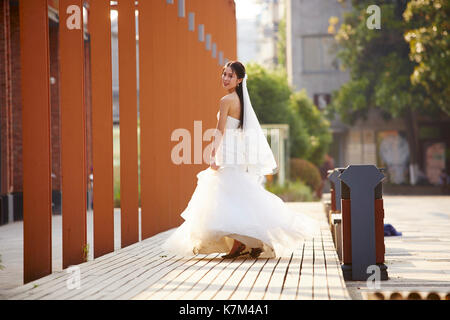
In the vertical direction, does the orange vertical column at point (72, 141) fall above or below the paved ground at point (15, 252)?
above

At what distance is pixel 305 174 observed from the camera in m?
28.8

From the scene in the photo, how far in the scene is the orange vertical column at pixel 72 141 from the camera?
300 inches

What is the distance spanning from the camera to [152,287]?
5922 mm

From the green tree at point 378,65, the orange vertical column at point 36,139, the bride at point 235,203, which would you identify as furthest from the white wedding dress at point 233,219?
the green tree at point 378,65

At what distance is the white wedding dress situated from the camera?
310 inches

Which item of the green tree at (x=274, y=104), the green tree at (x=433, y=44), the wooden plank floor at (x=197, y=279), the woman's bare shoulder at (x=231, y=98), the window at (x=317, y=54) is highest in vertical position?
the window at (x=317, y=54)

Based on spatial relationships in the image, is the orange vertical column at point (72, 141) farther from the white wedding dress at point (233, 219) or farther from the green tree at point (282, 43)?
the green tree at point (282, 43)

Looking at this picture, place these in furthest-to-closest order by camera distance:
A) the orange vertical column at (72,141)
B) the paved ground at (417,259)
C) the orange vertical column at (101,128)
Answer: the orange vertical column at (101,128)
the orange vertical column at (72,141)
the paved ground at (417,259)

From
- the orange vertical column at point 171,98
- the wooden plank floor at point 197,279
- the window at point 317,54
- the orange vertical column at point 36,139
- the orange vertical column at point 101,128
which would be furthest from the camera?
the window at point 317,54

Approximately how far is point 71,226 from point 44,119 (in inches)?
49.2

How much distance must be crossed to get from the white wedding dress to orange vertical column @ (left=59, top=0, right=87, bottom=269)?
1068 millimetres

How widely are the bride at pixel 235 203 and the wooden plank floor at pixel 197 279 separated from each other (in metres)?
0.17

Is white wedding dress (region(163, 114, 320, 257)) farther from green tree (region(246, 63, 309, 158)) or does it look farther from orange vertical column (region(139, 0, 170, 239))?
green tree (region(246, 63, 309, 158))

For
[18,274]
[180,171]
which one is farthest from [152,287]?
[180,171]
